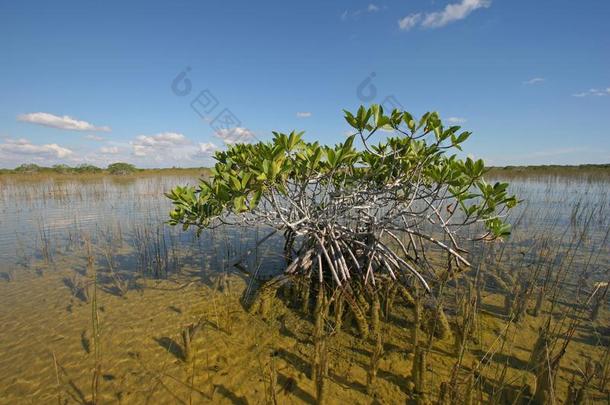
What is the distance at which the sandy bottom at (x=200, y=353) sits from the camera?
2316 mm

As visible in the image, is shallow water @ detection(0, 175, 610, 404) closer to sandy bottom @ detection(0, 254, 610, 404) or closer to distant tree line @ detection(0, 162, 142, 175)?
sandy bottom @ detection(0, 254, 610, 404)

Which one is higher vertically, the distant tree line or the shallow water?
the distant tree line

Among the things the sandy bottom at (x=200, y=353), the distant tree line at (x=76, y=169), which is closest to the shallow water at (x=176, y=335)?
the sandy bottom at (x=200, y=353)

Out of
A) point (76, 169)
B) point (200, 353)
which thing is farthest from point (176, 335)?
point (76, 169)

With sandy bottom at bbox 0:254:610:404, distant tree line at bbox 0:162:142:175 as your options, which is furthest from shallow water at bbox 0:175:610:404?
distant tree line at bbox 0:162:142:175

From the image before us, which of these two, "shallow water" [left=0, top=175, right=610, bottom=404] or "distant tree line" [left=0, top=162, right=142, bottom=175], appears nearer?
"shallow water" [left=0, top=175, right=610, bottom=404]

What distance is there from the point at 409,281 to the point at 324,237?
157 centimetres

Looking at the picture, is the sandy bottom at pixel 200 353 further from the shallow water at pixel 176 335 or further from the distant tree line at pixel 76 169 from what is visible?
the distant tree line at pixel 76 169

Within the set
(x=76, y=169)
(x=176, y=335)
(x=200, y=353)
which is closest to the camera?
(x=200, y=353)

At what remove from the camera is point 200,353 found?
9.20 ft

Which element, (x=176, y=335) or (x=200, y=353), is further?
(x=176, y=335)

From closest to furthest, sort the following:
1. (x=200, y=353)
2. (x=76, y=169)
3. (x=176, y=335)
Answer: (x=200, y=353) → (x=176, y=335) → (x=76, y=169)

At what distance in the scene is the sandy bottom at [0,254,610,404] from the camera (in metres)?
2.32

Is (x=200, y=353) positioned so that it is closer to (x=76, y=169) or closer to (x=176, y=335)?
(x=176, y=335)
